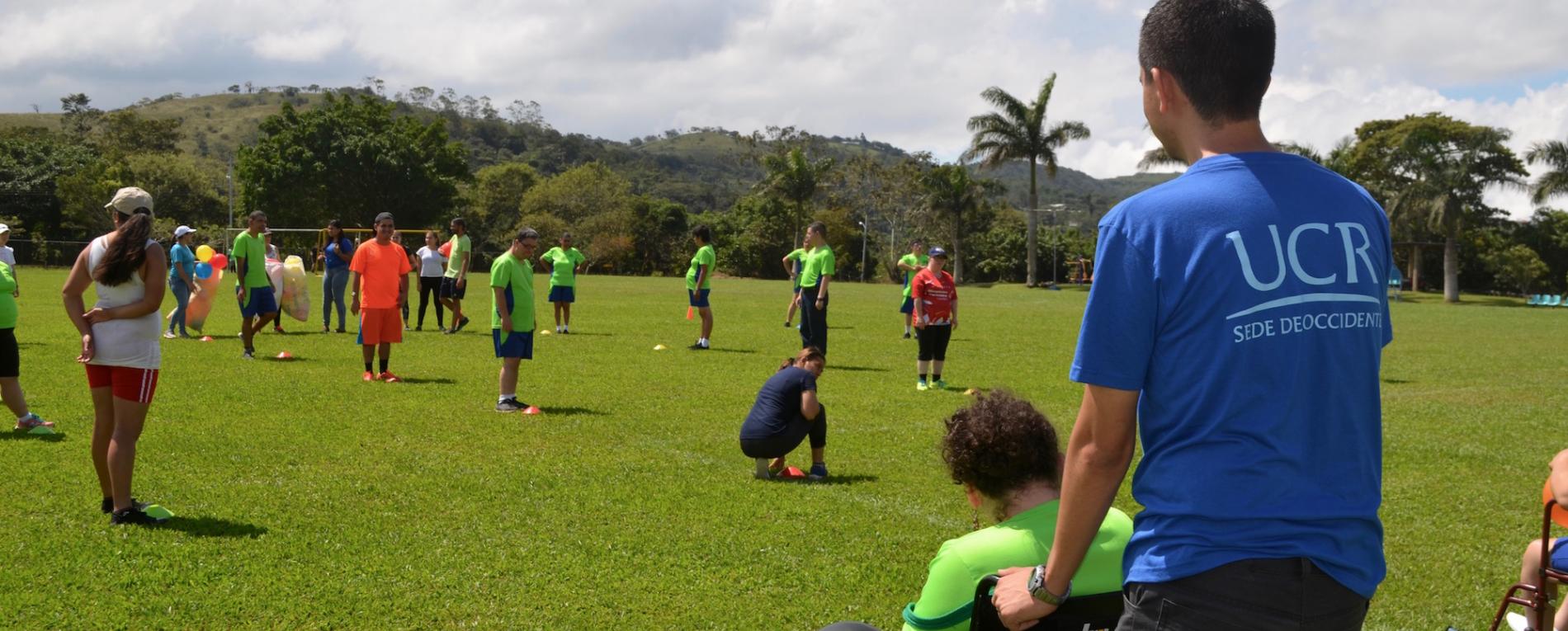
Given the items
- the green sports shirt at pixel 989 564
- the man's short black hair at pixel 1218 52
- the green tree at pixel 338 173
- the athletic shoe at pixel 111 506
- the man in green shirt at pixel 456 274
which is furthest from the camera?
the green tree at pixel 338 173

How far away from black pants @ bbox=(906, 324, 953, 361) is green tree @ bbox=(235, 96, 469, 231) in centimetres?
5897

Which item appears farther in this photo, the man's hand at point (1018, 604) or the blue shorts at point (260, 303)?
the blue shorts at point (260, 303)

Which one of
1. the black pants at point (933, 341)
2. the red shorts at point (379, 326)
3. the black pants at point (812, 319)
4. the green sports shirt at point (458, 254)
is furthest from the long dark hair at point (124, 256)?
the green sports shirt at point (458, 254)

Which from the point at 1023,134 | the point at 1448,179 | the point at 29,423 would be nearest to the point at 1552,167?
the point at 1448,179

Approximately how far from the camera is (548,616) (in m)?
5.11

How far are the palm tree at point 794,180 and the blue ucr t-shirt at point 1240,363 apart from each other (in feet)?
229

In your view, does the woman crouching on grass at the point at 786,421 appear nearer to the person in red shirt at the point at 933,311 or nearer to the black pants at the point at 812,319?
the person in red shirt at the point at 933,311

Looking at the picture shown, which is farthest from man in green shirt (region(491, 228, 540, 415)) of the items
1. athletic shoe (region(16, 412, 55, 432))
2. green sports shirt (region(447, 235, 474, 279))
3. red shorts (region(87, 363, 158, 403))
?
green sports shirt (region(447, 235, 474, 279))

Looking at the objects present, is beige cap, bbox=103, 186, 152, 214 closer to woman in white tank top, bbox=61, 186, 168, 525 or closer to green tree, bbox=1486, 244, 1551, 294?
woman in white tank top, bbox=61, 186, 168, 525

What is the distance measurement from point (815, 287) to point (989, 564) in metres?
12.3

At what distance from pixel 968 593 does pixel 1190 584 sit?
26.1 inches

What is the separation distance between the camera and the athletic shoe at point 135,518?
6281mm

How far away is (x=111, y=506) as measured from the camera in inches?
256

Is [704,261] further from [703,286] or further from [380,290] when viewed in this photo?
[380,290]
